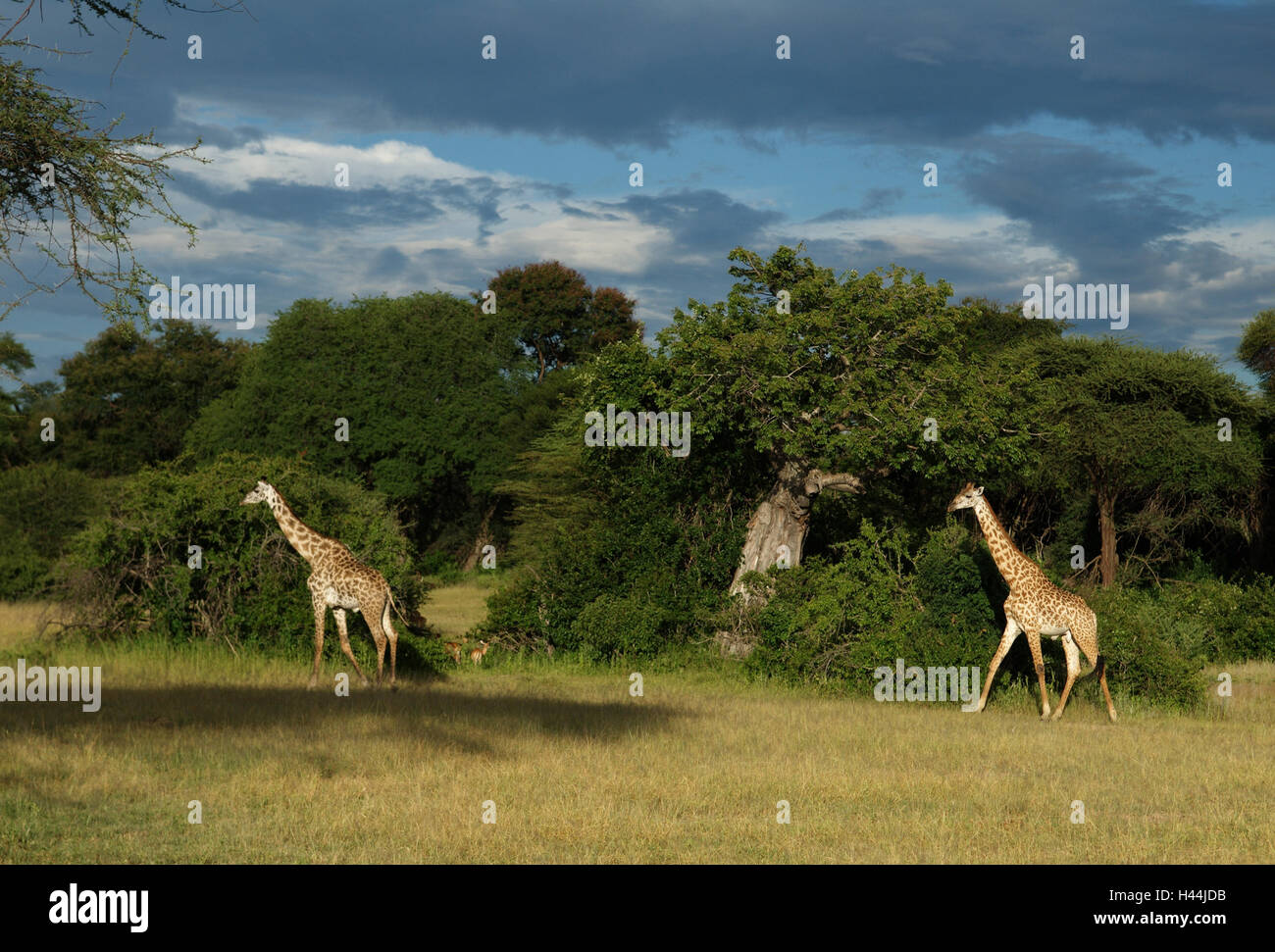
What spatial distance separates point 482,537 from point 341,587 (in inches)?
1502

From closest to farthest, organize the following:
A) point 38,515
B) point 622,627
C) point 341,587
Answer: point 341,587, point 622,627, point 38,515

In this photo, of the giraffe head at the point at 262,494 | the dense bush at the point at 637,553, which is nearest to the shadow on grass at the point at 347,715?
the giraffe head at the point at 262,494

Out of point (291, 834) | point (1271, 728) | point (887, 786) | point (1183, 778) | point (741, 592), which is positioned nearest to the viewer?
point (291, 834)

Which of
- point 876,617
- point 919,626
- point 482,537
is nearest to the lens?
point 919,626

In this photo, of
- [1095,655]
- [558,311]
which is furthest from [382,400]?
[1095,655]

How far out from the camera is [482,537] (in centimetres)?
5656

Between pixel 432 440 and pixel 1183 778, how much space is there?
43.9 meters

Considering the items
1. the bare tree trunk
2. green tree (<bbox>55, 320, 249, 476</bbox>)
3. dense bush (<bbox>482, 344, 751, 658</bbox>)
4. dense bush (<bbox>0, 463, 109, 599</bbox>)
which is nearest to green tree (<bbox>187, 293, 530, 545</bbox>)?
the bare tree trunk

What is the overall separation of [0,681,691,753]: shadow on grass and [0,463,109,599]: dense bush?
25.3 metres

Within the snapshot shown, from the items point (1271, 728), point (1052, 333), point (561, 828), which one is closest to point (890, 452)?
point (1271, 728)

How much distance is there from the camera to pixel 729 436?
927 inches

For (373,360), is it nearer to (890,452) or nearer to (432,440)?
(432,440)

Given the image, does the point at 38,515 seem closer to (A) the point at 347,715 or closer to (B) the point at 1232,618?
(A) the point at 347,715

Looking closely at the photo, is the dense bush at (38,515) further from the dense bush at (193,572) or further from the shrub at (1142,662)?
the shrub at (1142,662)
